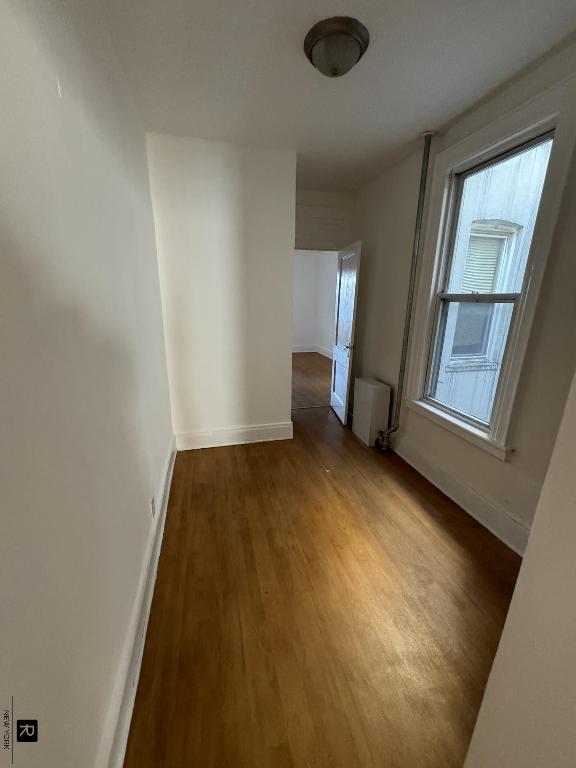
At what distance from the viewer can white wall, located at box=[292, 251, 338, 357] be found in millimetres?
7020

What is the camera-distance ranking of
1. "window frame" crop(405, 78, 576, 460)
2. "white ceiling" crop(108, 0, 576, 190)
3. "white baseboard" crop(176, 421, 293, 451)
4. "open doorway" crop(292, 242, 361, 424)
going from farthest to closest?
"open doorway" crop(292, 242, 361, 424)
"white baseboard" crop(176, 421, 293, 451)
"window frame" crop(405, 78, 576, 460)
"white ceiling" crop(108, 0, 576, 190)

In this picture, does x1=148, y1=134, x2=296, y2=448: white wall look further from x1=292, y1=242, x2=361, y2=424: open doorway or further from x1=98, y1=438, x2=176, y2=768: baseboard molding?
x1=98, y1=438, x2=176, y2=768: baseboard molding

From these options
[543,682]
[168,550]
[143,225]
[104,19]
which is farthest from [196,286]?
[543,682]

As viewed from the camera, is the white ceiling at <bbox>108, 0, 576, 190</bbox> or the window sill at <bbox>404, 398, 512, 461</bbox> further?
the window sill at <bbox>404, 398, 512, 461</bbox>

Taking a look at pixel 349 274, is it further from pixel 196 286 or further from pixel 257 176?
pixel 196 286

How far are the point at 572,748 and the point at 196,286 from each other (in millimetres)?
2845

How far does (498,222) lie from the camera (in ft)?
6.26

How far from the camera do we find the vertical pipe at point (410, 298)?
7.36 ft

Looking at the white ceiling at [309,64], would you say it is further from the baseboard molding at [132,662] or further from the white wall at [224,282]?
the baseboard molding at [132,662]

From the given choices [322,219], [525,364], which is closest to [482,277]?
[525,364]

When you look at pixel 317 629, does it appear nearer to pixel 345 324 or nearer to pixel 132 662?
pixel 132 662

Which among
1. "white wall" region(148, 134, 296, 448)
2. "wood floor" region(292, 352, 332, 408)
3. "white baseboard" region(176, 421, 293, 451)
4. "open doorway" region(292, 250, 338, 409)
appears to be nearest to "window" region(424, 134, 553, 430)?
"white wall" region(148, 134, 296, 448)

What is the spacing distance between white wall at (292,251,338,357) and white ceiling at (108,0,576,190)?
15.7ft

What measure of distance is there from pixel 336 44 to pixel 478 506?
2.68 metres
